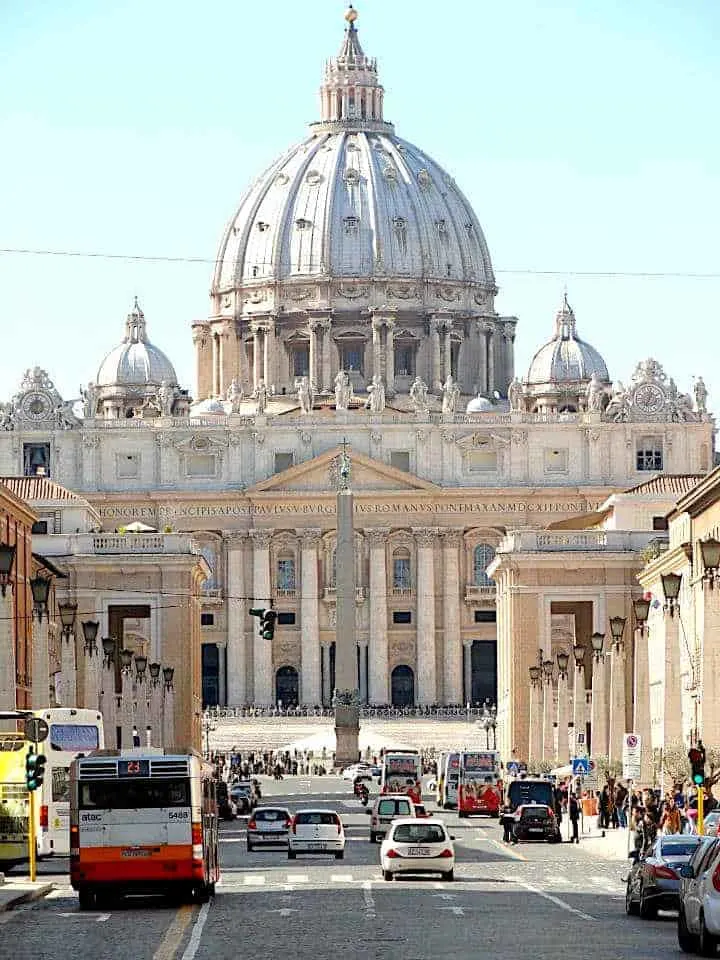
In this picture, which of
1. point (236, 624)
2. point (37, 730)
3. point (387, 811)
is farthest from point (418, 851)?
point (236, 624)

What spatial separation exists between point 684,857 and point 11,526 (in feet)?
156

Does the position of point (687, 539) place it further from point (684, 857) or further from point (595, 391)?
point (595, 391)

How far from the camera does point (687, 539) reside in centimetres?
8588

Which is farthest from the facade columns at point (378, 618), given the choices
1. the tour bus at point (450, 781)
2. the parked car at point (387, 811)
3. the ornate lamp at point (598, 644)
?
the parked car at point (387, 811)

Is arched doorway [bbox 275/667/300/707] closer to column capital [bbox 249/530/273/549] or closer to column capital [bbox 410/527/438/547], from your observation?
column capital [bbox 249/530/273/549]

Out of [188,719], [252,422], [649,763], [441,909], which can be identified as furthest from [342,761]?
[441,909]

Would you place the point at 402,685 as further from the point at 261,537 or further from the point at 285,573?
the point at 261,537

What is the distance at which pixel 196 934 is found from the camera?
1389 inches

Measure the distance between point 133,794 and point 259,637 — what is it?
128820 millimetres

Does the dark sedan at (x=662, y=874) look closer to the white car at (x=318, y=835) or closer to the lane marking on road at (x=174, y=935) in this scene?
the lane marking on road at (x=174, y=935)

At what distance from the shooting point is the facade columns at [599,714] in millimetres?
84688

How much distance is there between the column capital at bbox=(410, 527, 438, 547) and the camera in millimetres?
171950

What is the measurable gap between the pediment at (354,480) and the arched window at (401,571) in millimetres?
4361

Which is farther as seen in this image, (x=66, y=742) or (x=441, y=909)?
(x=66, y=742)
